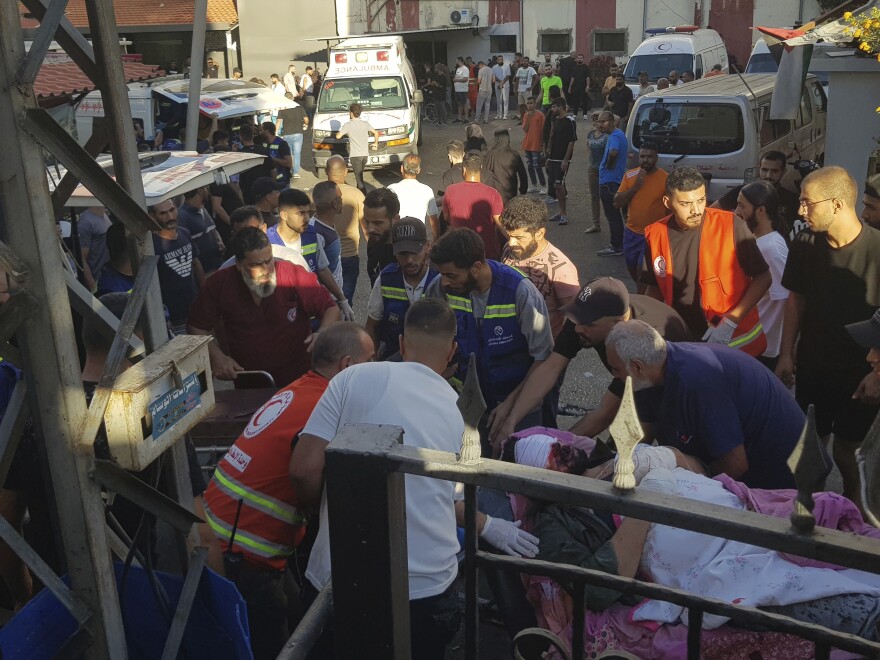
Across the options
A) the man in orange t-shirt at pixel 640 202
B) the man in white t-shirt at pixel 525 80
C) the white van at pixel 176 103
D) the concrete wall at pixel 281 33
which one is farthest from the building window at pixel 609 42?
the man in orange t-shirt at pixel 640 202

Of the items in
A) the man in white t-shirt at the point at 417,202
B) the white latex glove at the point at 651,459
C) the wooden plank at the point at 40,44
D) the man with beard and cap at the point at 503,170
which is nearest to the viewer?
the wooden plank at the point at 40,44

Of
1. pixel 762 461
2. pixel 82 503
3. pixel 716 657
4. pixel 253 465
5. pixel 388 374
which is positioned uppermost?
pixel 388 374

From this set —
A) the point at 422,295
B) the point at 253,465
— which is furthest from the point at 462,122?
the point at 253,465

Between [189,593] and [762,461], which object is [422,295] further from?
[189,593]

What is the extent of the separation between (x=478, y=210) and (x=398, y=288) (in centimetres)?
277

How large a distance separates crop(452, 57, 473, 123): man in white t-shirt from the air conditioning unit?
423 centimetres

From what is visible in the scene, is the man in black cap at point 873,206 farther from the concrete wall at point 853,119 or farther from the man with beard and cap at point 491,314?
the concrete wall at point 853,119

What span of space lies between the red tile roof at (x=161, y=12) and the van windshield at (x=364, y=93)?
1102 centimetres

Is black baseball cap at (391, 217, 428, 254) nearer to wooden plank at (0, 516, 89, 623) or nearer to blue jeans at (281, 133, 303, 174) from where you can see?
wooden plank at (0, 516, 89, 623)

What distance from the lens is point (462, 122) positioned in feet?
90.7

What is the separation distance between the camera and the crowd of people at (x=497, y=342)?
2.97 meters

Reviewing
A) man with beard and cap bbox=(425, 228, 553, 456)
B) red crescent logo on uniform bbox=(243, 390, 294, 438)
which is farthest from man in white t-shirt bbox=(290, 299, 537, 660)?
man with beard and cap bbox=(425, 228, 553, 456)

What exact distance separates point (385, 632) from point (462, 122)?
2670cm

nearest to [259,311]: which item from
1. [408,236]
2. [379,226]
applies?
[408,236]
